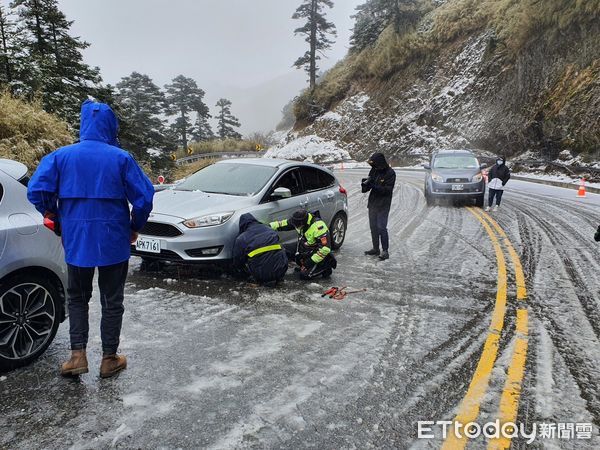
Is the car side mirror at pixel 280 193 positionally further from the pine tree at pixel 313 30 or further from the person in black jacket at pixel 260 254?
the pine tree at pixel 313 30

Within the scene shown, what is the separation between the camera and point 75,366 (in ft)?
11.4

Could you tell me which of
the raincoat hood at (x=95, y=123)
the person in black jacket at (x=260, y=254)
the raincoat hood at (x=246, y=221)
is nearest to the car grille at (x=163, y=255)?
the person in black jacket at (x=260, y=254)

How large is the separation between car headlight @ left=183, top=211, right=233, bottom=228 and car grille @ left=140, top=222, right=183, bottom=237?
0.55 ft

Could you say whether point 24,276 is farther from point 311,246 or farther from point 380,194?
point 380,194

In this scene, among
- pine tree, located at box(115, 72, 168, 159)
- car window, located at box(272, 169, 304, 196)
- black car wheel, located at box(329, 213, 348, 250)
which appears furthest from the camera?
pine tree, located at box(115, 72, 168, 159)

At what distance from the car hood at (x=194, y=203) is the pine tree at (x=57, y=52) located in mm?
10175

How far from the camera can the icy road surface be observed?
9.55 ft

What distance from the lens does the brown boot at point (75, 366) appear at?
3.48 meters

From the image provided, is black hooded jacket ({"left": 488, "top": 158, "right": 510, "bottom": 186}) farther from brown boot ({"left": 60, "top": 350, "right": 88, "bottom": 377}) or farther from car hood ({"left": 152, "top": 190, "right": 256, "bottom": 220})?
brown boot ({"left": 60, "top": 350, "right": 88, "bottom": 377})

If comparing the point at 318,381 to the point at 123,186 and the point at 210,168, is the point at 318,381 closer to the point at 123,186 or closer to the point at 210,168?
the point at 123,186

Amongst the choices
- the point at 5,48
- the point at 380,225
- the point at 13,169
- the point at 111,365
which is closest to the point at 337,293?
the point at 380,225

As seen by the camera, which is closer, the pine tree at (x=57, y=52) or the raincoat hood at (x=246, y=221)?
the raincoat hood at (x=246, y=221)

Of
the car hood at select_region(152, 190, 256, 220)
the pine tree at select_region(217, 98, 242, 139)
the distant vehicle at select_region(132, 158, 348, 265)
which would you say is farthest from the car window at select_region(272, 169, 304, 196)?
the pine tree at select_region(217, 98, 242, 139)

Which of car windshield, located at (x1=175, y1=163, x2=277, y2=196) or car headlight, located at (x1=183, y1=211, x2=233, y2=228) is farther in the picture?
car windshield, located at (x1=175, y1=163, x2=277, y2=196)
